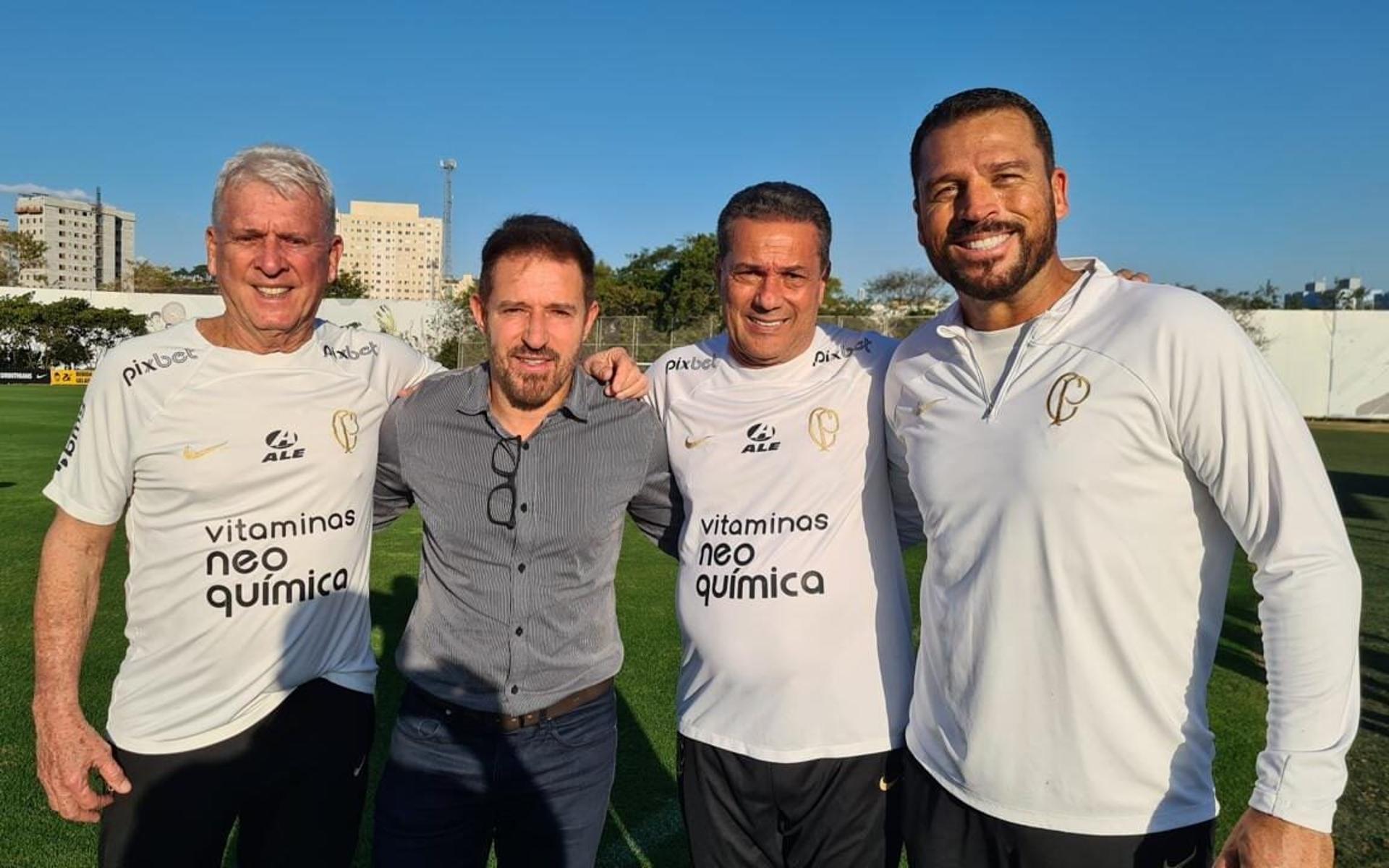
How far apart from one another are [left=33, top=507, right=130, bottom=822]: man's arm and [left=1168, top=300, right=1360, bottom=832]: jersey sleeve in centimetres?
299

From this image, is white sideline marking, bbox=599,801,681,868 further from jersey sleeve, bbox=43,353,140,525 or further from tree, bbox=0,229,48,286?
tree, bbox=0,229,48,286

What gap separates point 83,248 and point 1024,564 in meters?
188

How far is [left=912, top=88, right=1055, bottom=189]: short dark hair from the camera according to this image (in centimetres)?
247

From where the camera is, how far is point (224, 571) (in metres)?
2.70

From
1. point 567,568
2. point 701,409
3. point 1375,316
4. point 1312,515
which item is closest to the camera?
point 1312,515

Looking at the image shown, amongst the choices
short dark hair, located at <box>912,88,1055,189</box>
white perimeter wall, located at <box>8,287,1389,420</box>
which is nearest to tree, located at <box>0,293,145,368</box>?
white perimeter wall, located at <box>8,287,1389,420</box>

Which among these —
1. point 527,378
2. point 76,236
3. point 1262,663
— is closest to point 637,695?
point 527,378

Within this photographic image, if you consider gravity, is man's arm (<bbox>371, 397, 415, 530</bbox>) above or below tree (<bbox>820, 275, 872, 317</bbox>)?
below

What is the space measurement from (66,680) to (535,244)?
1878mm

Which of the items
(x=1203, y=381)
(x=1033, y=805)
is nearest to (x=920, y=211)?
(x=1203, y=381)

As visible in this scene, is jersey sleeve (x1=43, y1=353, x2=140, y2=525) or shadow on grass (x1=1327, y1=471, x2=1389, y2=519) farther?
shadow on grass (x1=1327, y1=471, x2=1389, y2=519)

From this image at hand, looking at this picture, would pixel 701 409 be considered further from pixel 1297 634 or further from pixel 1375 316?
pixel 1375 316

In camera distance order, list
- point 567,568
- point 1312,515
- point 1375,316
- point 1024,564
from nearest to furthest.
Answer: point 1312,515, point 1024,564, point 567,568, point 1375,316

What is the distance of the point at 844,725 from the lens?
274 centimetres
